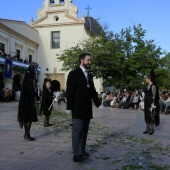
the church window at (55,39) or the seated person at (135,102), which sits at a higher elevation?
the church window at (55,39)

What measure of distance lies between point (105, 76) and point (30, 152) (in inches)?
891

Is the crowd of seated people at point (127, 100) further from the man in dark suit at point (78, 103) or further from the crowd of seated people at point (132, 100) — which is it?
the man in dark suit at point (78, 103)

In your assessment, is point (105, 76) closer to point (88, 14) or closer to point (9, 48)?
point (9, 48)

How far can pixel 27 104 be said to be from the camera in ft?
24.6

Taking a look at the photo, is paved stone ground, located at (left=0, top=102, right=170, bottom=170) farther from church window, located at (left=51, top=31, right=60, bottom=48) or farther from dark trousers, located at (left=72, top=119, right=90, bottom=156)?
church window, located at (left=51, top=31, right=60, bottom=48)

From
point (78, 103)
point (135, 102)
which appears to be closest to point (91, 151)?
point (78, 103)

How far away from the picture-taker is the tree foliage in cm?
2684

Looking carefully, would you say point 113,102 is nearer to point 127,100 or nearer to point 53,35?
point 127,100

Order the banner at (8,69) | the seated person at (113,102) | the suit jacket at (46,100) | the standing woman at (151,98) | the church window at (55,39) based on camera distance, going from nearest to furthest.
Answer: the standing woman at (151,98), the suit jacket at (46,100), the seated person at (113,102), the banner at (8,69), the church window at (55,39)

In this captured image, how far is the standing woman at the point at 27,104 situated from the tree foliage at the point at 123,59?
1909cm

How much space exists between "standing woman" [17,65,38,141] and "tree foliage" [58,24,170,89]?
19.1m

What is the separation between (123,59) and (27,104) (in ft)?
69.0

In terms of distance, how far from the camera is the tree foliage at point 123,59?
1057 inches

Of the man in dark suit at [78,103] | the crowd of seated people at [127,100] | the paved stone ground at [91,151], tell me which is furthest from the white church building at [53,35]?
the man in dark suit at [78,103]
